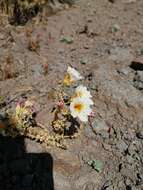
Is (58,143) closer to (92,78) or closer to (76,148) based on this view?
(76,148)

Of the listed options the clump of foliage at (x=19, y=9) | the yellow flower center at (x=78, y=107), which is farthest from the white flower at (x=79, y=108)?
the clump of foliage at (x=19, y=9)

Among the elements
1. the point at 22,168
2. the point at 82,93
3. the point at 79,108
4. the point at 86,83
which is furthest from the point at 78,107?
the point at 86,83

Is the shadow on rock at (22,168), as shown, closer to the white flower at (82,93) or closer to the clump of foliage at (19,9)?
the white flower at (82,93)

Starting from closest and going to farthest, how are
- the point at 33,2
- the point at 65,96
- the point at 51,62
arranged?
the point at 65,96 → the point at 51,62 → the point at 33,2

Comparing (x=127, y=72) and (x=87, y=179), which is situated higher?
(x=127, y=72)

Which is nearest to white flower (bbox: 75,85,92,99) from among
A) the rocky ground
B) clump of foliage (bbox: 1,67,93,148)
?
clump of foliage (bbox: 1,67,93,148)

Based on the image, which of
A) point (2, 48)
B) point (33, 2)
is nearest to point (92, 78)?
point (2, 48)

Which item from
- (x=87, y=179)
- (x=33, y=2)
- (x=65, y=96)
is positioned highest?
(x=33, y=2)
